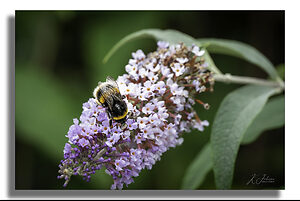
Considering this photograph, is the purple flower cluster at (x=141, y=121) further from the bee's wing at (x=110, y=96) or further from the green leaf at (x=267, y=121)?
the green leaf at (x=267, y=121)

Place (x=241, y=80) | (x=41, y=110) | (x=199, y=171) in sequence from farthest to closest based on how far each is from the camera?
(x=41, y=110), (x=199, y=171), (x=241, y=80)

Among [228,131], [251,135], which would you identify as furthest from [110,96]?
[251,135]

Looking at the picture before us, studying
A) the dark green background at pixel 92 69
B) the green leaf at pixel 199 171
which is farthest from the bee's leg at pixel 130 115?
the dark green background at pixel 92 69

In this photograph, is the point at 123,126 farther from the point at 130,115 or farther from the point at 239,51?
the point at 239,51

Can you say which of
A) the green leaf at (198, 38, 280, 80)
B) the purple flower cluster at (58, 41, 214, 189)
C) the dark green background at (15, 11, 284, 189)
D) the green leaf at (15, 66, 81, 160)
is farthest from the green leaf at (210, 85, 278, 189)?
the green leaf at (15, 66, 81, 160)

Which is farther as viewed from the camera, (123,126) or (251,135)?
(251,135)
